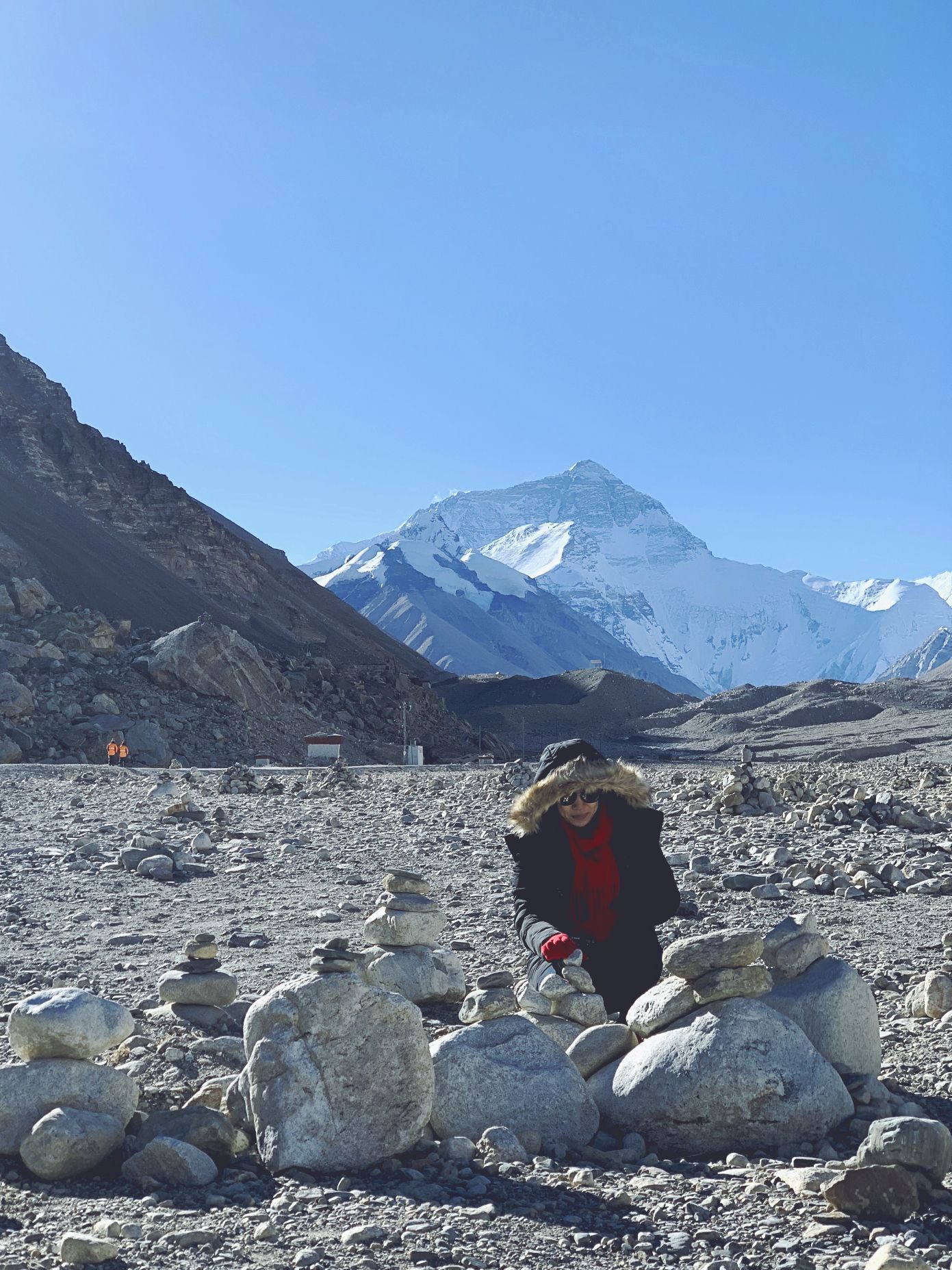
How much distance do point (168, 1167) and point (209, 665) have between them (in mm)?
39197

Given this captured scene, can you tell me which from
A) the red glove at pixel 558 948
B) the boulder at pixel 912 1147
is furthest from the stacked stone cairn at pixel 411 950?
the boulder at pixel 912 1147

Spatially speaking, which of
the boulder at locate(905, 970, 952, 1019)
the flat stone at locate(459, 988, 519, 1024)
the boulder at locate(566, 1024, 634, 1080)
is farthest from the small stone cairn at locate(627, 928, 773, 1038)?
the boulder at locate(905, 970, 952, 1019)

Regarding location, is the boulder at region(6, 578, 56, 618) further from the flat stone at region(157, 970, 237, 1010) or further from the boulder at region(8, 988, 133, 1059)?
the boulder at region(8, 988, 133, 1059)

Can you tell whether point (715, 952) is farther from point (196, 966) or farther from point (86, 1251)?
point (196, 966)

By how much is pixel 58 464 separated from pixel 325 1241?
233 feet

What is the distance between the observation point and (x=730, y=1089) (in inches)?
192

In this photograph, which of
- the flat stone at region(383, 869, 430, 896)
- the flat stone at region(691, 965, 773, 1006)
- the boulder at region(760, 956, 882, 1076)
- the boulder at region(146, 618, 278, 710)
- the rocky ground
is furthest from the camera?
the boulder at region(146, 618, 278, 710)

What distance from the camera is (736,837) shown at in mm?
14805

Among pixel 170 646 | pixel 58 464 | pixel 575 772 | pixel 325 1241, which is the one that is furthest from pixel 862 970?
pixel 58 464

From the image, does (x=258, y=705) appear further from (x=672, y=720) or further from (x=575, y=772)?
(x=672, y=720)

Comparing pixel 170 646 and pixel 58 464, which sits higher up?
pixel 58 464

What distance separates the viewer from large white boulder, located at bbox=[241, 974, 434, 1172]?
15.0ft

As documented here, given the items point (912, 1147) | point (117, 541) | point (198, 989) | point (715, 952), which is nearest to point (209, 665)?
point (117, 541)

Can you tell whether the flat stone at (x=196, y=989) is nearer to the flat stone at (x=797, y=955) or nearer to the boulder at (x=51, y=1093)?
the boulder at (x=51, y=1093)
